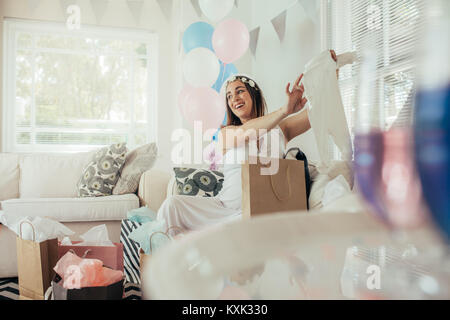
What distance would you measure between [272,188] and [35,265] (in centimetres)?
114

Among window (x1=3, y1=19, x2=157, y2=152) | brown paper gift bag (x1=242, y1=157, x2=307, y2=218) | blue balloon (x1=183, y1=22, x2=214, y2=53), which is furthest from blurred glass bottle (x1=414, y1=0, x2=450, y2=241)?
window (x1=3, y1=19, x2=157, y2=152)

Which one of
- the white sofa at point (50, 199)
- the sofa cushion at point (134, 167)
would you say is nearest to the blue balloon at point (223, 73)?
the sofa cushion at point (134, 167)

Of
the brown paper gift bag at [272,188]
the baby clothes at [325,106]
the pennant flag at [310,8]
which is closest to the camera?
the brown paper gift bag at [272,188]

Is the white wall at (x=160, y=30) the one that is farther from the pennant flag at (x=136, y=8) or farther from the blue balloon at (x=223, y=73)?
the blue balloon at (x=223, y=73)

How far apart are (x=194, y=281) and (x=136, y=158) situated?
273 centimetres

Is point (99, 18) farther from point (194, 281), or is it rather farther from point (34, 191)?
point (194, 281)

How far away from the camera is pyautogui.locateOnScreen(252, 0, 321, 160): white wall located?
262 centimetres

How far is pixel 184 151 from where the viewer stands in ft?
14.0

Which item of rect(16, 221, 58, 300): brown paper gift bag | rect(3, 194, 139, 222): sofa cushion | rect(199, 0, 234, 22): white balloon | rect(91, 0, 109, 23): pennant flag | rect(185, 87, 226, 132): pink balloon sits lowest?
rect(16, 221, 58, 300): brown paper gift bag

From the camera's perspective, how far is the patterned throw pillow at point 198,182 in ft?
7.54

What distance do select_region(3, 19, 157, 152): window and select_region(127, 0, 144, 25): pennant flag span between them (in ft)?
0.59

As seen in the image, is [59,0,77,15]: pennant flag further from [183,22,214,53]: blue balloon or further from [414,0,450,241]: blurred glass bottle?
[414,0,450,241]: blurred glass bottle

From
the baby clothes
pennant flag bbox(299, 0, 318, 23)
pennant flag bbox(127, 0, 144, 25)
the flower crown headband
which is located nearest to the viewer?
the baby clothes

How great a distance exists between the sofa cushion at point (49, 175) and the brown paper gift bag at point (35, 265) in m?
1.19
